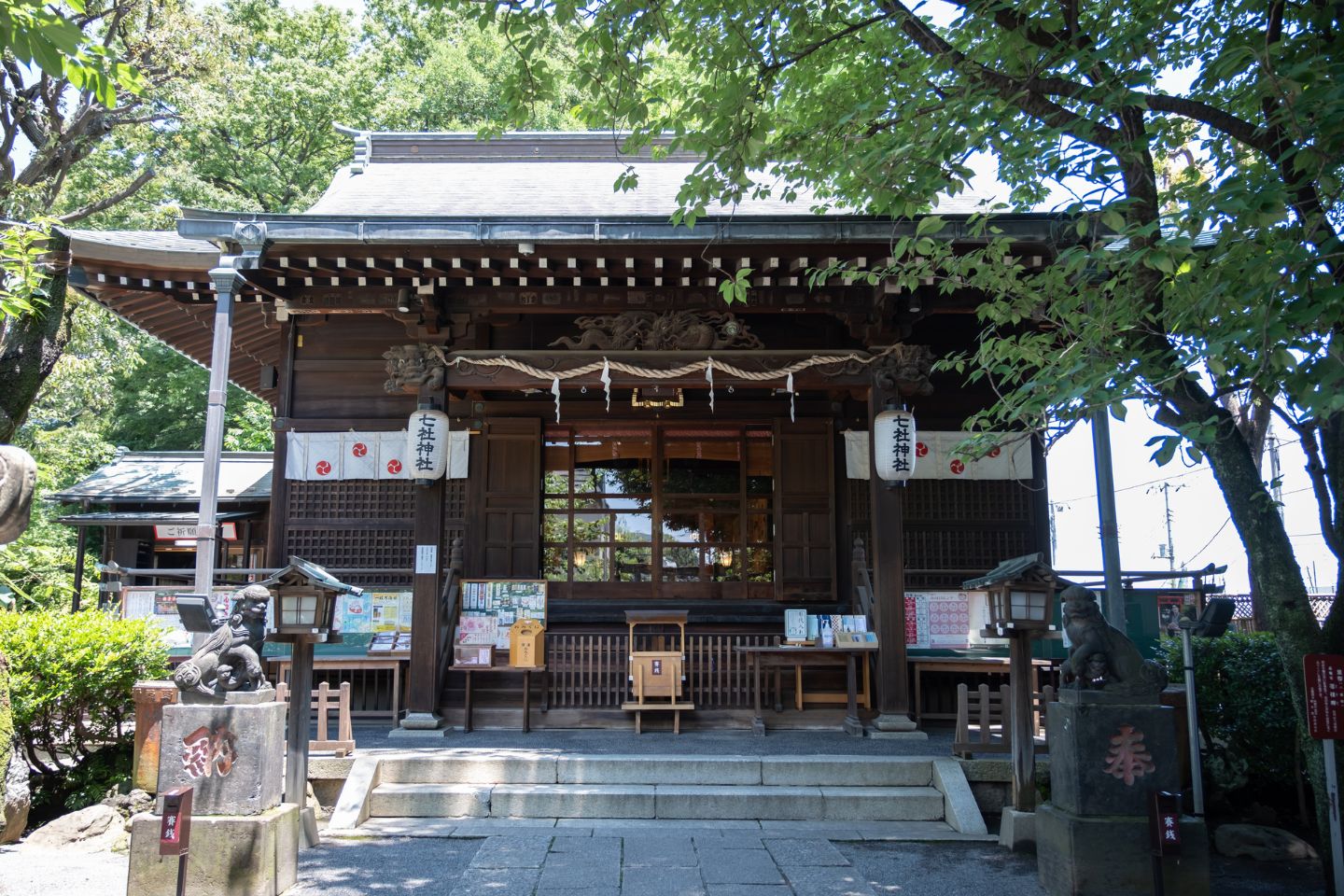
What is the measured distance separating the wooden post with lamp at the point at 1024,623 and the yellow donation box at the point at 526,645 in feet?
15.8

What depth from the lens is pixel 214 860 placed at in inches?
222

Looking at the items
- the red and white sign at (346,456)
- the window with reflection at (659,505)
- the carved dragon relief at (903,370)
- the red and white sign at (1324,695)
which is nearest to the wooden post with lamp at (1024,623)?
the red and white sign at (1324,695)

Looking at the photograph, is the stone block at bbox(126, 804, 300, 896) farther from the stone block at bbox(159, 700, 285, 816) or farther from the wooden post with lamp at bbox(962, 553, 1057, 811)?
the wooden post with lamp at bbox(962, 553, 1057, 811)

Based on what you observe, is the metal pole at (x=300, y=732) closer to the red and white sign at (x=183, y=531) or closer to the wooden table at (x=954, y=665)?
the wooden table at (x=954, y=665)

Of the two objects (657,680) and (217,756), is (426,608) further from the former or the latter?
(217,756)

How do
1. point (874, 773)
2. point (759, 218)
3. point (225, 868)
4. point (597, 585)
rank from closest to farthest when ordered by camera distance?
point (225, 868) → point (874, 773) → point (759, 218) → point (597, 585)

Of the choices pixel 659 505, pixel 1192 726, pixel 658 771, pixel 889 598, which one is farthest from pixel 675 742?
pixel 1192 726

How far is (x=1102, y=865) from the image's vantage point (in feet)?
18.9

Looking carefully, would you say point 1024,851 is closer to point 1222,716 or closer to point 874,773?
point 874,773

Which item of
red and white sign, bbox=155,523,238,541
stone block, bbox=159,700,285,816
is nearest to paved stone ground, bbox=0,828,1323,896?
stone block, bbox=159,700,285,816

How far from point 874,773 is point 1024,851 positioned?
1.47 meters

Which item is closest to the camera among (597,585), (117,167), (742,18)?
(742,18)

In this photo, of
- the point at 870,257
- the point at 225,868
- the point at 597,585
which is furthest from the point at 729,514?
the point at 225,868

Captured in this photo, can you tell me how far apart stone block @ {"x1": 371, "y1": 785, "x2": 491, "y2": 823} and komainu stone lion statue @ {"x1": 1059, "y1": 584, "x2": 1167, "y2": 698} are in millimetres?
4879
